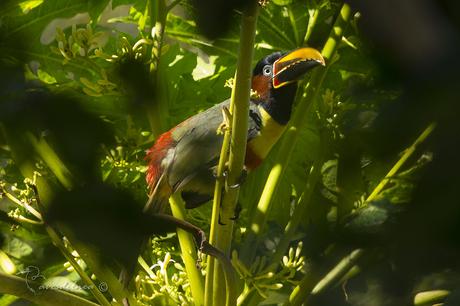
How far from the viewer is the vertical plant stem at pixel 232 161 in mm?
791

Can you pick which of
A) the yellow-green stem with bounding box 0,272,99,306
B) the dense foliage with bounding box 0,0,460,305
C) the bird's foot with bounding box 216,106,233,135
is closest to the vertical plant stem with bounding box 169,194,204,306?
the yellow-green stem with bounding box 0,272,99,306

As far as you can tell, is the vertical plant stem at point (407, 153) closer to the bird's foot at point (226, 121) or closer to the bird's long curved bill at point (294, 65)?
the bird's foot at point (226, 121)

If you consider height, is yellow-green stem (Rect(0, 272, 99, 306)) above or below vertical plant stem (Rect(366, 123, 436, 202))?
below

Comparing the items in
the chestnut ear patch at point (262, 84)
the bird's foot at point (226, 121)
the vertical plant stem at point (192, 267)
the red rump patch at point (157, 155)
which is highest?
the bird's foot at point (226, 121)

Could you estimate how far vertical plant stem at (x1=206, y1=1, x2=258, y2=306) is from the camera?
31.1 inches

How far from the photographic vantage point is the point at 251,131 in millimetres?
1701

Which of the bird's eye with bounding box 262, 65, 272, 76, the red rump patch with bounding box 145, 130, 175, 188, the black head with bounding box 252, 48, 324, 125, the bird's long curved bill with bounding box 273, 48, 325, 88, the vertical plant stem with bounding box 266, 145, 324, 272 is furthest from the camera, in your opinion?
the bird's eye with bounding box 262, 65, 272, 76

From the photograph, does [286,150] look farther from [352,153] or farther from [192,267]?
[352,153]

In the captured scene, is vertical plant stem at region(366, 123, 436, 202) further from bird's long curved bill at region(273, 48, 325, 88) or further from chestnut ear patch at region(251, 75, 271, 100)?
chestnut ear patch at region(251, 75, 271, 100)

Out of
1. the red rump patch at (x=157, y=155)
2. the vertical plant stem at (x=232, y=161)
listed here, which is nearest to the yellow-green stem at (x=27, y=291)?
the vertical plant stem at (x=232, y=161)

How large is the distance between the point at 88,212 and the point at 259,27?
125cm

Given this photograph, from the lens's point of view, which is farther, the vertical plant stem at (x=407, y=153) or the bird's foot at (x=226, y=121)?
the bird's foot at (x=226, y=121)

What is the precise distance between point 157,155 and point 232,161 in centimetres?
61

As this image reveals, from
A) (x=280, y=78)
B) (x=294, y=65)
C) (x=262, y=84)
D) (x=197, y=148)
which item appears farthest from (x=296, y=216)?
(x=262, y=84)
